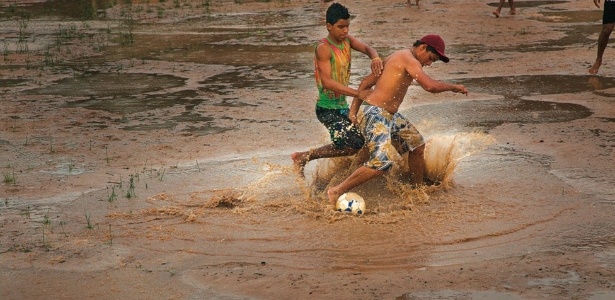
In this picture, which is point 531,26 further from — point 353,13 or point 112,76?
point 112,76

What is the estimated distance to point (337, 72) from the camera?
25.2 ft

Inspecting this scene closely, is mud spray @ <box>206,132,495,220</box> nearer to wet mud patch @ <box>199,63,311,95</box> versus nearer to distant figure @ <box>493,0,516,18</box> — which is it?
wet mud patch @ <box>199,63,311,95</box>

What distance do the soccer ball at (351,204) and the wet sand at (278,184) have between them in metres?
0.07

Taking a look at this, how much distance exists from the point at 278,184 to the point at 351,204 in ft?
3.88

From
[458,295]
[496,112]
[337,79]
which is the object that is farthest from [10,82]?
[458,295]

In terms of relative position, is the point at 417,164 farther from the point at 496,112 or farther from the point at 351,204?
the point at 496,112

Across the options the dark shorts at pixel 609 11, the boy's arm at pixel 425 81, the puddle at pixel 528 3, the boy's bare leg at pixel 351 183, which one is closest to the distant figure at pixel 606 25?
the dark shorts at pixel 609 11

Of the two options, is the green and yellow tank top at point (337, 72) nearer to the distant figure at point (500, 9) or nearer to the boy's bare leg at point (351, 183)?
the boy's bare leg at point (351, 183)

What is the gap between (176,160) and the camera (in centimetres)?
927

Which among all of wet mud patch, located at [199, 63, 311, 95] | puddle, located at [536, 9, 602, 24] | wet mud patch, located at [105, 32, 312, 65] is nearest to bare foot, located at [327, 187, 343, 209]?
wet mud patch, located at [199, 63, 311, 95]

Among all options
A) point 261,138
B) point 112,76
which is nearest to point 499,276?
point 261,138

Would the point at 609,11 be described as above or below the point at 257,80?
above

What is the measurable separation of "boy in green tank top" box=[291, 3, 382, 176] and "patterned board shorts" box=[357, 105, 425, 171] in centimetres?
18

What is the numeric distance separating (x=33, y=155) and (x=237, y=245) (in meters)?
3.61
